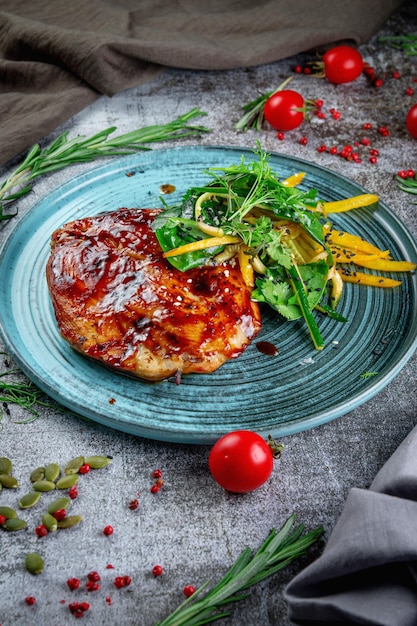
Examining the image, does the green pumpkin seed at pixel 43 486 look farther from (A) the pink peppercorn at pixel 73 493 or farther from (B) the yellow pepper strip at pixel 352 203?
(B) the yellow pepper strip at pixel 352 203

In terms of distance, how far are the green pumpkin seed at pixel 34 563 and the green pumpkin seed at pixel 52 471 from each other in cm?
43

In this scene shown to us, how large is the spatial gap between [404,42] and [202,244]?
434cm

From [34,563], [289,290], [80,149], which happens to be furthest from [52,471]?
[80,149]

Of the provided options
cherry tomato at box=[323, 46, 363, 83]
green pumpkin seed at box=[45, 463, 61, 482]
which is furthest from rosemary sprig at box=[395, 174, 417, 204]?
green pumpkin seed at box=[45, 463, 61, 482]

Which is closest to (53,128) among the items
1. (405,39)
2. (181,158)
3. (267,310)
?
(181,158)

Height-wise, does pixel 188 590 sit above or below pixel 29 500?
above

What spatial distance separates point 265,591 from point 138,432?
3.21 ft

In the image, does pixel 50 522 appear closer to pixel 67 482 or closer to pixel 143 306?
pixel 67 482

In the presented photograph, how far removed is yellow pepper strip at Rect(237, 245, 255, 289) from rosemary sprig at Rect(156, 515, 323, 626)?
1.46 m

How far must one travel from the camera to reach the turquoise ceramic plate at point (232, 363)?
373cm

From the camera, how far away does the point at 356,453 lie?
3795 millimetres

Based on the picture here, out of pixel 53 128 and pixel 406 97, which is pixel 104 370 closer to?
pixel 53 128

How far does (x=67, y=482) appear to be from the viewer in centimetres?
359

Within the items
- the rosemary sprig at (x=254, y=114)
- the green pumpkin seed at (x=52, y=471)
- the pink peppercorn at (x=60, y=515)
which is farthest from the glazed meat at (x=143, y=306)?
the rosemary sprig at (x=254, y=114)
